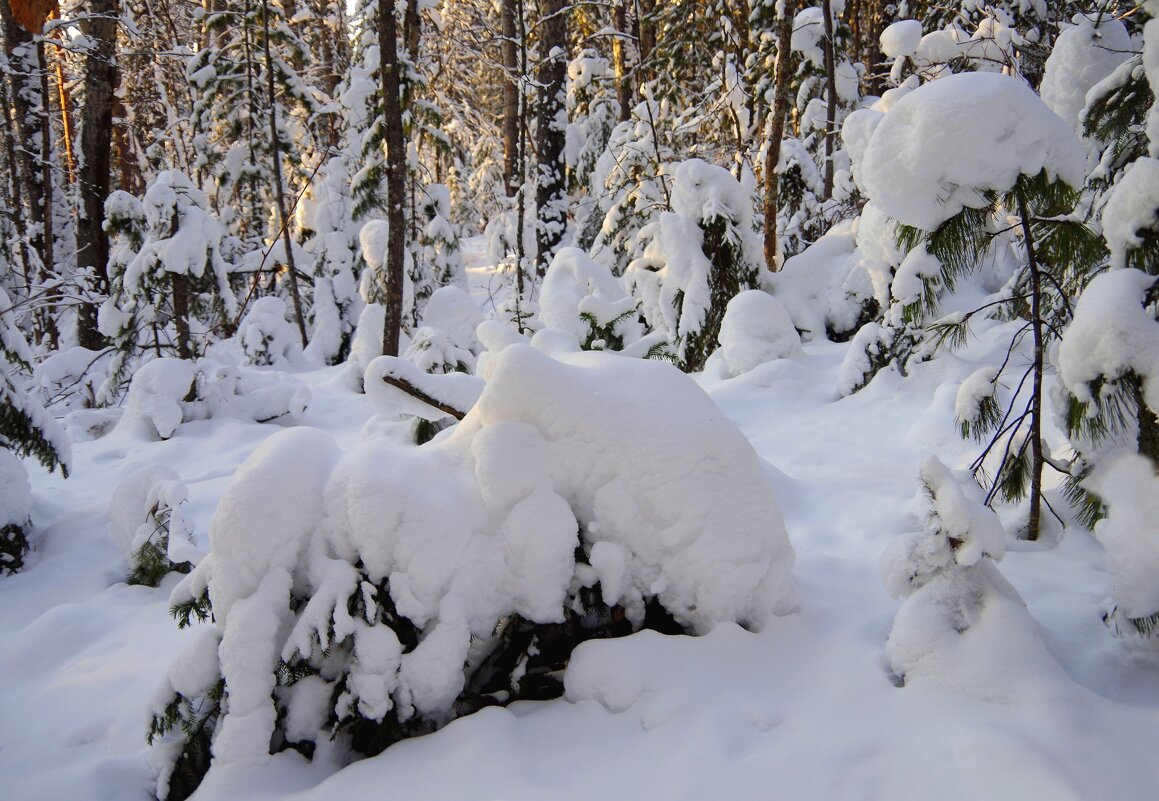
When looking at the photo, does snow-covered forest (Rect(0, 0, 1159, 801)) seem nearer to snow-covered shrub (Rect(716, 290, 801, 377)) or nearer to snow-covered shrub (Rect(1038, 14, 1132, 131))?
snow-covered shrub (Rect(1038, 14, 1132, 131))

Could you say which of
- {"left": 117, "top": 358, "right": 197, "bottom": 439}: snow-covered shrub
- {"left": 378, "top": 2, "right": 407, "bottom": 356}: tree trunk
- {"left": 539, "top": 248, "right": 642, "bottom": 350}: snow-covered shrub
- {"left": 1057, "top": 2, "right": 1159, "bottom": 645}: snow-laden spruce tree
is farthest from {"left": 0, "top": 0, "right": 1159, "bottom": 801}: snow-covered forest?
{"left": 378, "top": 2, "right": 407, "bottom": 356}: tree trunk

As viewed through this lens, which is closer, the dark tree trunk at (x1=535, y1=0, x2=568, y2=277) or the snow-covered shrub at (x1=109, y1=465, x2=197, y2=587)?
the snow-covered shrub at (x1=109, y1=465, x2=197, y2=587)

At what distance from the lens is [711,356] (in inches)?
276

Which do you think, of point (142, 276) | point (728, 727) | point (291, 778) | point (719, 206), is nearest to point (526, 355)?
point (728, 727)

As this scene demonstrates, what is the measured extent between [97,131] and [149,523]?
21.1ft

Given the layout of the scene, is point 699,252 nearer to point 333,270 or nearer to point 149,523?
point 149,523

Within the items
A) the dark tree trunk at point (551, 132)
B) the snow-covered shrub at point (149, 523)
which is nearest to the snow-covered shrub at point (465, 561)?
the snow-covered shrub at point (149, 523)

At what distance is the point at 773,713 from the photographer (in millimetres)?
2092

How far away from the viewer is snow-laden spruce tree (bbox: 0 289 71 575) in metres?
4.50

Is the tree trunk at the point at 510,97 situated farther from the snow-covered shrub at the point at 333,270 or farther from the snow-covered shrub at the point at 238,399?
the snow-covered shrub at the point at 238,399

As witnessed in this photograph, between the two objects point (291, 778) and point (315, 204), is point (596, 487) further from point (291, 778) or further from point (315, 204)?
point (315, 204)

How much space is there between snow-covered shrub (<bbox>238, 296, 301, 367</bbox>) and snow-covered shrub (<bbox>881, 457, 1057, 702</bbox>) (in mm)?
11391

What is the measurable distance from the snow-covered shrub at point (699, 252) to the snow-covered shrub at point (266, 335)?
758 centimetres

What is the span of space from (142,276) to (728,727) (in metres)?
7.67
